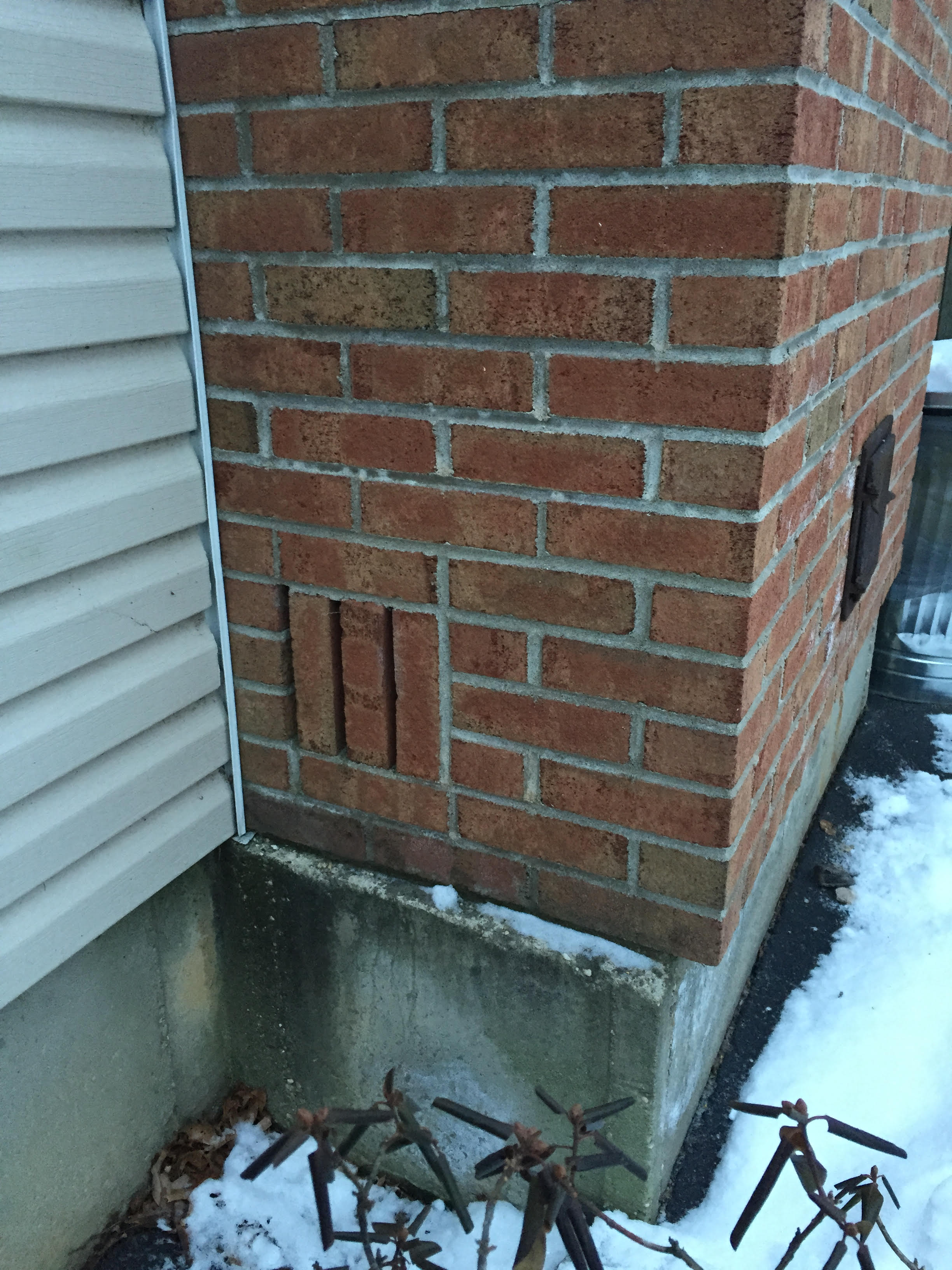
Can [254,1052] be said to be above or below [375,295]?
below

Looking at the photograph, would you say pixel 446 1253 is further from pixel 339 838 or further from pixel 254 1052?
pixel 339 838

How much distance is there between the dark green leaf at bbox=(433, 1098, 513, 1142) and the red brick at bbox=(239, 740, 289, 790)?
39.6 inches

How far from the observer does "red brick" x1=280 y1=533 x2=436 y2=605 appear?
5.25 ft

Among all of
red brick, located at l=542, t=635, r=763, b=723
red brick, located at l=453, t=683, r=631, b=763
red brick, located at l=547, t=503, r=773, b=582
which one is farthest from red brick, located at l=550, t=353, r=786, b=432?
red brick, located at l=453, t=683, r=631, b=763

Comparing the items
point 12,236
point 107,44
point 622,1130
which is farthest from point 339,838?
point 107,44

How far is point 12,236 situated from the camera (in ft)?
4.31

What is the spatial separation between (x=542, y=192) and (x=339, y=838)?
1.15 metres

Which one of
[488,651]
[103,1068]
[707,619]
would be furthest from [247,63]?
[103,1068]

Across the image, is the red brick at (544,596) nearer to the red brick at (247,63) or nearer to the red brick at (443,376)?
the red brick at (443,376)

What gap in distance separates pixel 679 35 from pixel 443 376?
523 mm

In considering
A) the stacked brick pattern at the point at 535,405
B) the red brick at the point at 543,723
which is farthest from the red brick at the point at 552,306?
the red brick at the point at 543,723

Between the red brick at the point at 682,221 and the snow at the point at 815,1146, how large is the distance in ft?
3.53

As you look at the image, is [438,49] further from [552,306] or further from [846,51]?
[846,51]

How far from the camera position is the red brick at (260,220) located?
148 centimetres
